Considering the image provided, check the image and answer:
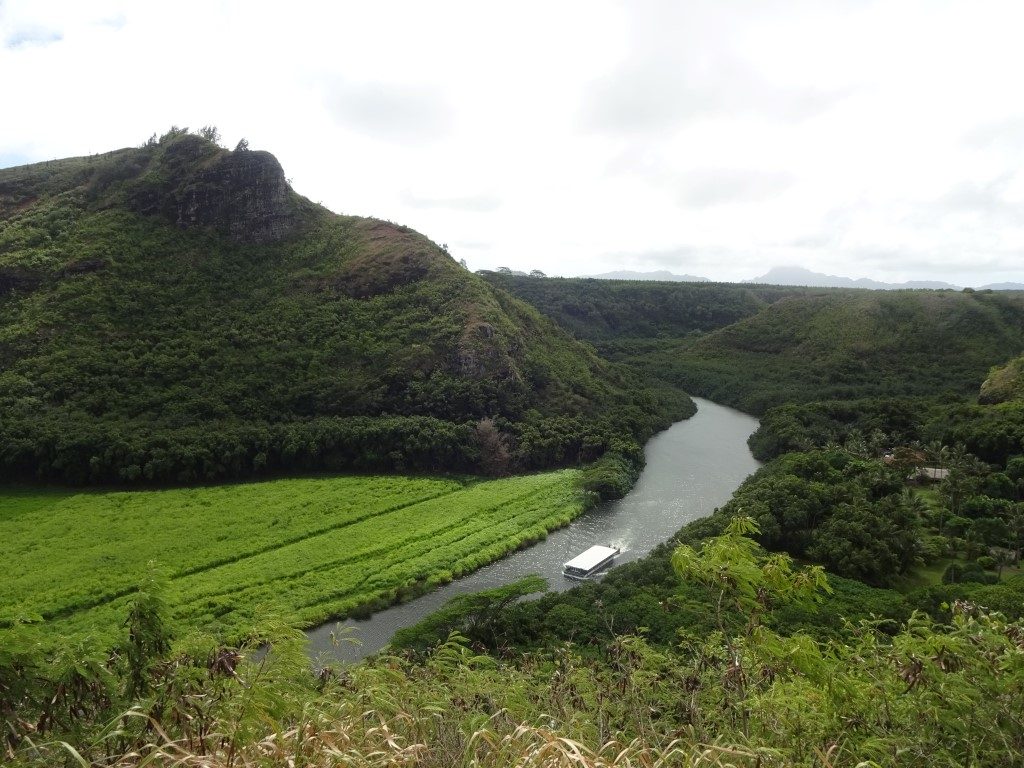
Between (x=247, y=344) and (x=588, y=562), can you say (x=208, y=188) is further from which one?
(x=588, y=562)

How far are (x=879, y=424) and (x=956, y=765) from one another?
61.8 metres

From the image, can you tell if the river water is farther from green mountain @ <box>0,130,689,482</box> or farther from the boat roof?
green mountain @ <box>0,130,689,482</box>

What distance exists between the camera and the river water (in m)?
28.0

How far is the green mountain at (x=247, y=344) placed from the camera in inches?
1837

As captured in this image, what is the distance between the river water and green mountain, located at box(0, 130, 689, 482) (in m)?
4.89

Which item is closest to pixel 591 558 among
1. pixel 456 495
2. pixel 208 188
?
pixel 456 495

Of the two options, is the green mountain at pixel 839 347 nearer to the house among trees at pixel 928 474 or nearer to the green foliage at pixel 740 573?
the house among trees at pixel 928 474

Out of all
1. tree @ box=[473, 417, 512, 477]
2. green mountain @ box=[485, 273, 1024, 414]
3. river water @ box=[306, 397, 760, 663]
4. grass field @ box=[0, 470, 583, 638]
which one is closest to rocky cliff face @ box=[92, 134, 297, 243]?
tree @ box=[473, 417, 512, 477]

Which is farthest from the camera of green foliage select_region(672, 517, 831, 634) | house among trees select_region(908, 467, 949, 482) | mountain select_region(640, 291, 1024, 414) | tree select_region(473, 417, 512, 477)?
mountain select_region(640, 291, 1024, 414)

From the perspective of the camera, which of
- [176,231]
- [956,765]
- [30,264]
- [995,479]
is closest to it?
[956,765]

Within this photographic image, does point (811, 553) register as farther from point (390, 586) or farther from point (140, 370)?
point (140, 370)

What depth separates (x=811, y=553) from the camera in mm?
32594

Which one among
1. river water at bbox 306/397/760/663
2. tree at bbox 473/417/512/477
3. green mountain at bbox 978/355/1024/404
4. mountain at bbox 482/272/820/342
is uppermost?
mountain at bbox 482/272/820/342

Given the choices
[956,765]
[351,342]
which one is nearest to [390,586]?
[956,765]
